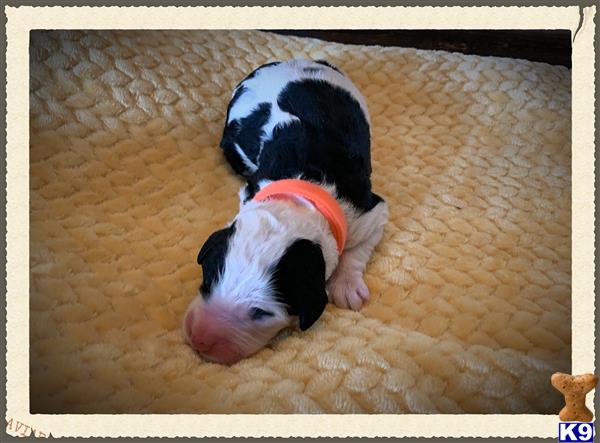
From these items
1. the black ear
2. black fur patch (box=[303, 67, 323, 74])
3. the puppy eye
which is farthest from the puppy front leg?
black fur patch (box=[303, 67, 323, 74])

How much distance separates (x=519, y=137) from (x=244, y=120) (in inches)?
50.1

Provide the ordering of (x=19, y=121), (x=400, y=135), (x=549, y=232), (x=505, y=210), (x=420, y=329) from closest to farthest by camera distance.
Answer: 1. (x=19, y=121)
2. (x=420, y=329)
3. (x=549, y=232)
4. (x=505, y=210)
5. (x=400, y=135)

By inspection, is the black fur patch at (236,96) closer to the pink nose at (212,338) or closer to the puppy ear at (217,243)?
the puppy ear at (217,243)

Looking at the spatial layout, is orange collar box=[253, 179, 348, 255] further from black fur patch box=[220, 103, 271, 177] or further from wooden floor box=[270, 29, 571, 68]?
wooden floor box=[270, 29, 571, 68]

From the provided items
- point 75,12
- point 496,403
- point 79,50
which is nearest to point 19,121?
point 75,12

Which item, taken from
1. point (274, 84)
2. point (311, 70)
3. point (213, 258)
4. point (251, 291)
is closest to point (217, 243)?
point (213, 258)

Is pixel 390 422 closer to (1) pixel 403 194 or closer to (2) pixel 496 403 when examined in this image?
(2) pixel 496 403

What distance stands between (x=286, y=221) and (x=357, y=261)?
0.38 meters

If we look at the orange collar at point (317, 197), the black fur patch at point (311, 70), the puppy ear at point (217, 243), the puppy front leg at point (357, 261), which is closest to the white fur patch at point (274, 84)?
the black fur patch at point (311, 70)

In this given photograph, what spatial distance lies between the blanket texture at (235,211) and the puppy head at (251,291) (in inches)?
2.3

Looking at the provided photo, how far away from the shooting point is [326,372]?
1200 mm

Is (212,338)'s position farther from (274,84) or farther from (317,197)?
(274,84)

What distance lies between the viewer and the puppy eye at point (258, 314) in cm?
128

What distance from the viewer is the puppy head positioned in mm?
1263
